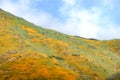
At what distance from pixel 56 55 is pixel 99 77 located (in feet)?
61.1

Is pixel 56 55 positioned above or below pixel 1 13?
below

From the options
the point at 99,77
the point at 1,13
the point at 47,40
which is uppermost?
the point at 1,13

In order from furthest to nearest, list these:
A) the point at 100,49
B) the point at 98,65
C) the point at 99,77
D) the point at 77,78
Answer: the point at 100,49
the point at 98,65
the point at 99,77
the point at 77,78

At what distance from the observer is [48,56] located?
105750 millimetres

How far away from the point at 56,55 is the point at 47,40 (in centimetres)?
1651

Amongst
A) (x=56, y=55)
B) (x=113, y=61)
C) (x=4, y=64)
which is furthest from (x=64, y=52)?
(x=4, y=64)

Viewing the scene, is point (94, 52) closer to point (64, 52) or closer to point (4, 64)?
point (64, 52)

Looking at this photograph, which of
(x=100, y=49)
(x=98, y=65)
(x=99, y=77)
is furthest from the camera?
(x=100, y=49)

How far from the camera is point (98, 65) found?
111 meters

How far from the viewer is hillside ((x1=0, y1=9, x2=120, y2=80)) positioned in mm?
88250

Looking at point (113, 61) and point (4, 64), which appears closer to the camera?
point (4, 64)

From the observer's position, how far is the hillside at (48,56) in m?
88.2

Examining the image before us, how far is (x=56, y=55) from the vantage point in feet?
366

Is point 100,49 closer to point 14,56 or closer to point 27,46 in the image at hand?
point 27,46
